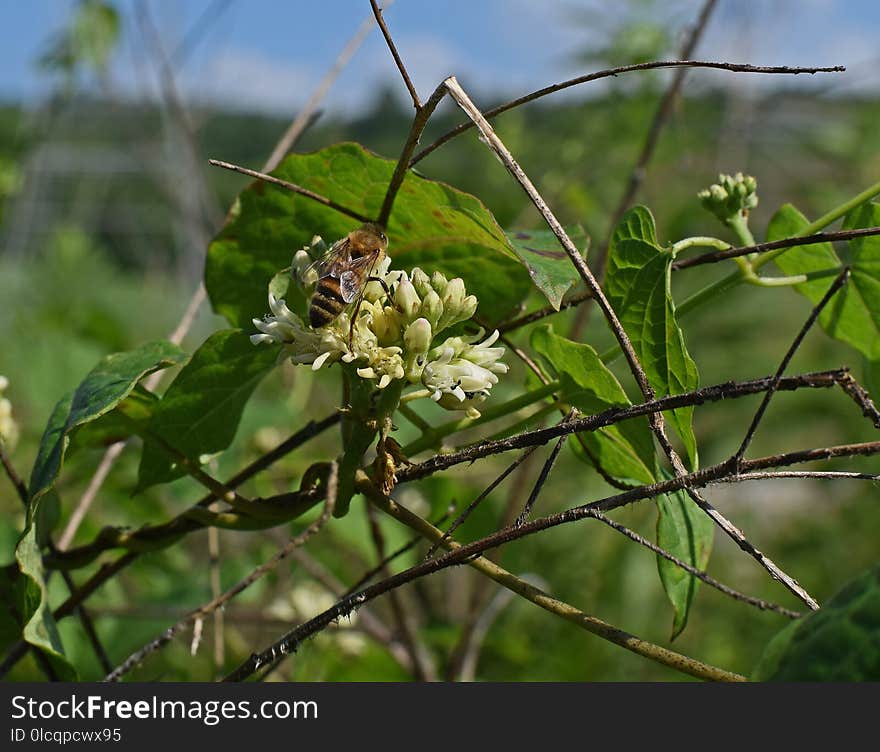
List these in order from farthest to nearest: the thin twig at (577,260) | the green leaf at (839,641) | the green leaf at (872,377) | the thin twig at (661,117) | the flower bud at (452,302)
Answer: the thin twig at (661,117) → the green leaf at (872,377) → the flower bud at (452,302) → the thin twig at (577,260) → the green leaf at (839,641)

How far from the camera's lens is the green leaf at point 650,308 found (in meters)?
0.59

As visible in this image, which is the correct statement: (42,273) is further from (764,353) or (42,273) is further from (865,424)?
(865,424)

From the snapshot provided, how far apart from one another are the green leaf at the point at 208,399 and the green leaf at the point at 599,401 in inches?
8.7

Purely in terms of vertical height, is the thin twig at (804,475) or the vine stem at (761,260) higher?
the vine stem at (761,260)

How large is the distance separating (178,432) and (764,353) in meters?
3.19

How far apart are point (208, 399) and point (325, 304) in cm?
17

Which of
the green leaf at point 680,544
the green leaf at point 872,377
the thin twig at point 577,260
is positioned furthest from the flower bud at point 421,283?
the green leaf at point 872,377

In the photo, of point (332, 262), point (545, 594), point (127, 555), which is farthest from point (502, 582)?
point (127, 555)

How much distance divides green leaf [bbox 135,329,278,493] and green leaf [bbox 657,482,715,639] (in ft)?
1.04

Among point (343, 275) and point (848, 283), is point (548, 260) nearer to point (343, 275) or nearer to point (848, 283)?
point (343, 275)

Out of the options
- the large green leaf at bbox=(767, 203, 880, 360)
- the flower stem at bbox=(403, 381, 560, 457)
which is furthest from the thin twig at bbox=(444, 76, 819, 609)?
the large green leaf at bbox=(767, 203, 880, 360)

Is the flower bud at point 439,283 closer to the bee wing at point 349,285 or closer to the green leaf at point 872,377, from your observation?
the bee wing at point 349,285

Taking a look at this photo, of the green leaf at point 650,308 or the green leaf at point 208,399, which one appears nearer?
the green leaf at point 650,308

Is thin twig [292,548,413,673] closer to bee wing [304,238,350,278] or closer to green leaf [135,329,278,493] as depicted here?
green leaf [135,329,278,493]
